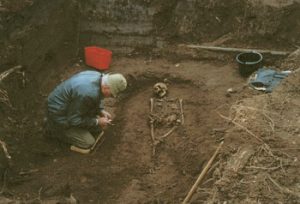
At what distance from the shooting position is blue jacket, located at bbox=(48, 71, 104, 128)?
6965mm

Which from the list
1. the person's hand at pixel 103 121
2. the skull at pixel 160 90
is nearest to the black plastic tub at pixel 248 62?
the skull at pixel 160 90

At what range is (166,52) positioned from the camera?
9.85 m

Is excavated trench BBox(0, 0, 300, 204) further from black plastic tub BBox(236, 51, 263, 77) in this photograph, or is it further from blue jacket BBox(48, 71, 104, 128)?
blue jacket BBox(48, 71, 104, 128)

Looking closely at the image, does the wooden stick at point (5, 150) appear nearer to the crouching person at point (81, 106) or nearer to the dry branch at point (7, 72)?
the crouching person at point (81, 106)

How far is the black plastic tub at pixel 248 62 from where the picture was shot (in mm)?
8938

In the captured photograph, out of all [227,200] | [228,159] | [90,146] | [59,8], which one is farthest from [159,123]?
[59,8]

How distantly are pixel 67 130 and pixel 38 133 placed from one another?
0.54 m

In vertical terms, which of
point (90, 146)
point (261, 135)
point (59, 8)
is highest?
point (59, 8)

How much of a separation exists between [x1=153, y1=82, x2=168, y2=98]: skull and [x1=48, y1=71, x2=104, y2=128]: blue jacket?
152 centimetres

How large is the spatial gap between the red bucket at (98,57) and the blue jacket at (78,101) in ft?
7.20

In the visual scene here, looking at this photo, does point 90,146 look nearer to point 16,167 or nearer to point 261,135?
point 16,167

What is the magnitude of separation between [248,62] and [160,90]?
1764 mm

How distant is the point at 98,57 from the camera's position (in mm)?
9469

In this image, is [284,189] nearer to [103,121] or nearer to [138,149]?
[138,149]
